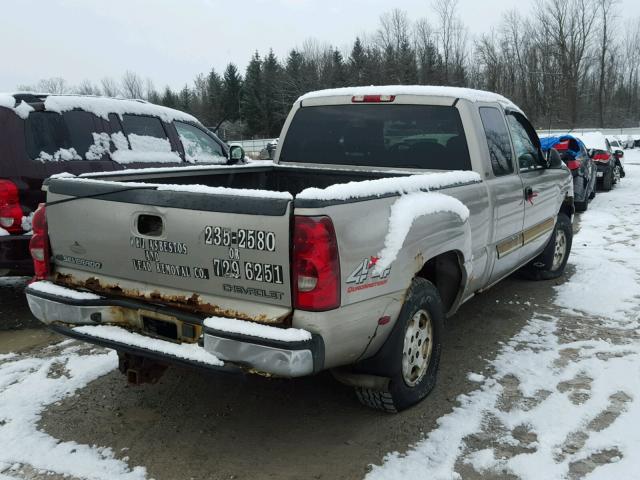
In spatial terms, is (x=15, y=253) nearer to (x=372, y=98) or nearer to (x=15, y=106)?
(x=15, y=106)

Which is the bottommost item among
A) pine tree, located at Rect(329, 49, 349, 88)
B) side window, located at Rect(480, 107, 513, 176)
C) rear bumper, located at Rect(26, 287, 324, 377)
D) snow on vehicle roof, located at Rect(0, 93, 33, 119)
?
rear bumper, located at Rect(26, 287, 324, 377)

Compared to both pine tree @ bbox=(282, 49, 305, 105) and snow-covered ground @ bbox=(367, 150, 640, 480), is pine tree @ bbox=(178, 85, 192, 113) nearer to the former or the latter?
pine tree @ bbox=(282, 49, 305, 105)

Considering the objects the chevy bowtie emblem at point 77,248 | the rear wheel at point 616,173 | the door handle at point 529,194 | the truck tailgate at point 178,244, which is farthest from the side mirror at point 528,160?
the rear wheel at point 616,173

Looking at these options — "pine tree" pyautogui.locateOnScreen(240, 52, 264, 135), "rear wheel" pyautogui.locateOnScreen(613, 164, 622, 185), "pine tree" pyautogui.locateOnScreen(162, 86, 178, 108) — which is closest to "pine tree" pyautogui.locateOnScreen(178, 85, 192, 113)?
"pine tree" pyautogui.locateOnScreen(162, 86, 178, 108)

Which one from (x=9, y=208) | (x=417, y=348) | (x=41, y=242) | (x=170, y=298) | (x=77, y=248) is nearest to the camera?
(x=170, y=298)

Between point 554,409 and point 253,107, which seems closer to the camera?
point 554,409

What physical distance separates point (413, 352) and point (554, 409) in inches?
38.8

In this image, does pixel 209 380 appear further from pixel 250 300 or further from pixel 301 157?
pixel 301 157

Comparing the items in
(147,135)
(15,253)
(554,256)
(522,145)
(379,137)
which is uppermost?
(147,135)

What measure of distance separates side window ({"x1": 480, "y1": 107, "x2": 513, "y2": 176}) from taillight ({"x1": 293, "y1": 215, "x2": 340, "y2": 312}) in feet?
7.54

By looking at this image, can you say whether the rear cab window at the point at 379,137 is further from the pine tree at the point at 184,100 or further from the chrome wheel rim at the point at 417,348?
the pine tree at the point at 184,100

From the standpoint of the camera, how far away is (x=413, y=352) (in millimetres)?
3488

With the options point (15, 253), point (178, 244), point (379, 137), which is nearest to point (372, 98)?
point (379, 137)

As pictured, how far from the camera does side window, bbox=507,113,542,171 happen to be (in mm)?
5129
